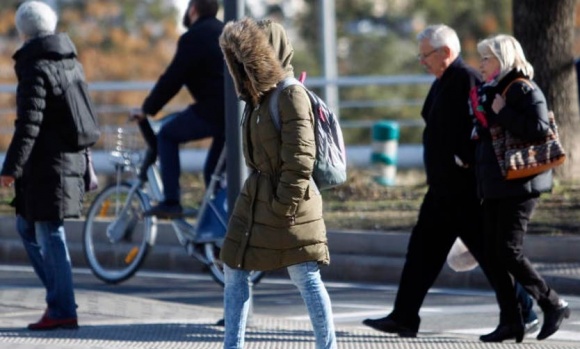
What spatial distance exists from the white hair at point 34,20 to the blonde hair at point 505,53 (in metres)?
2.40

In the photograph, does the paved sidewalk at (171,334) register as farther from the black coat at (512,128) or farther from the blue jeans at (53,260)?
the black coat at (512,128)

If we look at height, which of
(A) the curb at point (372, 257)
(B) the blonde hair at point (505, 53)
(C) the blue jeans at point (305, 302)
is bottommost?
(A) the curb at point (372, 257)

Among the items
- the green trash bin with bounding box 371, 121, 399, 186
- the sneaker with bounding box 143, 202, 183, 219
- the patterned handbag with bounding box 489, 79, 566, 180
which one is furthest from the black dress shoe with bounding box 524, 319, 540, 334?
the green trash bin with bounding box 371, 121, 399, 186

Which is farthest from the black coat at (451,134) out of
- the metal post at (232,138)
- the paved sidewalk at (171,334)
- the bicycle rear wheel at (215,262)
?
the bicycle rear wheel at (215,262)

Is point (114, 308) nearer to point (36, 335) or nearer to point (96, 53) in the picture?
point (36, 335)

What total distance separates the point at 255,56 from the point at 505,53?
6.91ft

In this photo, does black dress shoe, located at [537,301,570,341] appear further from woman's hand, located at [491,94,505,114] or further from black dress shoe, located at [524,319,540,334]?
woman's hand, located at [491,94,505,114]

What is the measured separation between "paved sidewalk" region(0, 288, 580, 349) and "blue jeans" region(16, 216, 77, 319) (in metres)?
0.15

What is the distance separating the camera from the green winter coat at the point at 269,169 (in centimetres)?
627

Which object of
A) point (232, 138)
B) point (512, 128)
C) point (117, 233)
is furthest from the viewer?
point (117, 233)

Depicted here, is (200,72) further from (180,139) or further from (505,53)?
(505,53)

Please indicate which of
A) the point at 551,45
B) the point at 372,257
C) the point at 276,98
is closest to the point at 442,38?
the point at 276,98

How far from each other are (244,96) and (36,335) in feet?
8.02

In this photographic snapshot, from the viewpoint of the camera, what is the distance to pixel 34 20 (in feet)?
26.5
